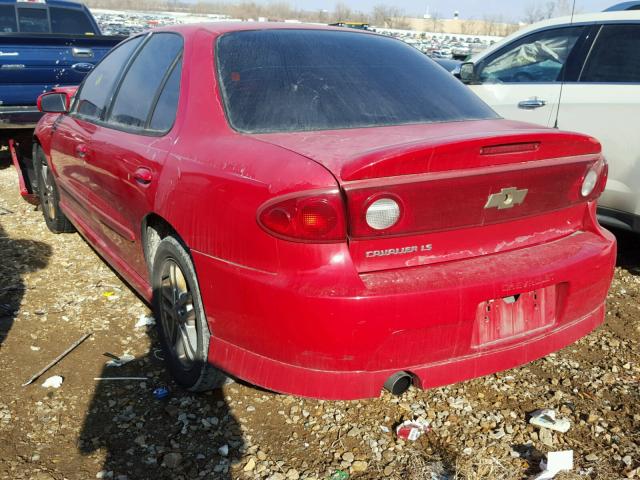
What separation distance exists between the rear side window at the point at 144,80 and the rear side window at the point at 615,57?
306 centimetres

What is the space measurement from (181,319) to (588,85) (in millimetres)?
3444

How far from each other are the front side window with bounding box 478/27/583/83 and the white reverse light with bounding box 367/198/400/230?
3.32 m

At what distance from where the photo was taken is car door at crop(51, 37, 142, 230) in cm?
375

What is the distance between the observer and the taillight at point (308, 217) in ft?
6.63

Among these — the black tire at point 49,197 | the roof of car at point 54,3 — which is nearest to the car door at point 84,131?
the black tire at point 49,197

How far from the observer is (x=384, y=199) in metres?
2.06

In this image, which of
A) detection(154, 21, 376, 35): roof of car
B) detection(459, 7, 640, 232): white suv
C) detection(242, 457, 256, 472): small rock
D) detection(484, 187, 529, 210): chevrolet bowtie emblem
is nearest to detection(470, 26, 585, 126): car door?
detection(459, 7, 640, 232): white suv

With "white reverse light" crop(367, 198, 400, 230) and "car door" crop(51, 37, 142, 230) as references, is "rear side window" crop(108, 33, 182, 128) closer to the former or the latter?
"car door" crop(51, 37, 142, 230)

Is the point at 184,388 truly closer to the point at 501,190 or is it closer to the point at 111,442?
the point at 111,442

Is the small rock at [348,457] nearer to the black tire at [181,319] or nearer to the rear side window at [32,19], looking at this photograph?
the black tire at [181,319]

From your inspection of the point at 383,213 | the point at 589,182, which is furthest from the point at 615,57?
the point at 383,213

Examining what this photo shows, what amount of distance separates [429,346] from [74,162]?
2.92m

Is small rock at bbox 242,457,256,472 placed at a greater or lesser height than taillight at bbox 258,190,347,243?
lesser

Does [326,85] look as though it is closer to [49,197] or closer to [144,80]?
[144,80]
